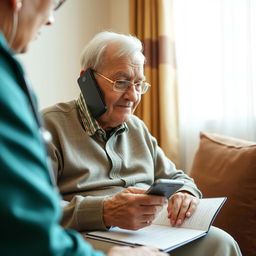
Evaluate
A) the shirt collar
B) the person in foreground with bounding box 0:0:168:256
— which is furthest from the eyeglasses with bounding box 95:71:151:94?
the person in foreground with bounding box 0:0:168:256

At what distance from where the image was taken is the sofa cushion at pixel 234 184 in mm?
1762

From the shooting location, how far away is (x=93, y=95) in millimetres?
1542

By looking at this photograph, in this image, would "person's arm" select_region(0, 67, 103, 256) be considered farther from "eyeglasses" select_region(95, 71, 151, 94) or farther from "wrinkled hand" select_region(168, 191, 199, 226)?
"eyeglasses" select_region(95, 71, 151, 94)

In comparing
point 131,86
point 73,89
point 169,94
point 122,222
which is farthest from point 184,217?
point 73,89

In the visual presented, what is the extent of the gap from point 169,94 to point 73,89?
0.67 metres

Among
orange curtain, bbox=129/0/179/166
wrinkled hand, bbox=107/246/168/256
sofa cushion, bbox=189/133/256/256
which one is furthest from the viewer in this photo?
orange curtain, bbox=129/0/179/166

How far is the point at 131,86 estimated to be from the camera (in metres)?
1.59

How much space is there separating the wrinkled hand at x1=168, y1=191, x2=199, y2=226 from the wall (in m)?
1.37

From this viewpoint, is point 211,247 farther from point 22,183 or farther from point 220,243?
point 22,183

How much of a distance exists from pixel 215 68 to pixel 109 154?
3.97ft

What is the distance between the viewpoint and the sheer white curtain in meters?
2.36

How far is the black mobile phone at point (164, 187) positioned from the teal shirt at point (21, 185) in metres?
0.51

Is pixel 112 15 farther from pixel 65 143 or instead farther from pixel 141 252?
pixel 141 252

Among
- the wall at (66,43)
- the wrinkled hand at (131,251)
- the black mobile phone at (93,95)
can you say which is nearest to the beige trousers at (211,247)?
the wrinkled hand at (131,251)
